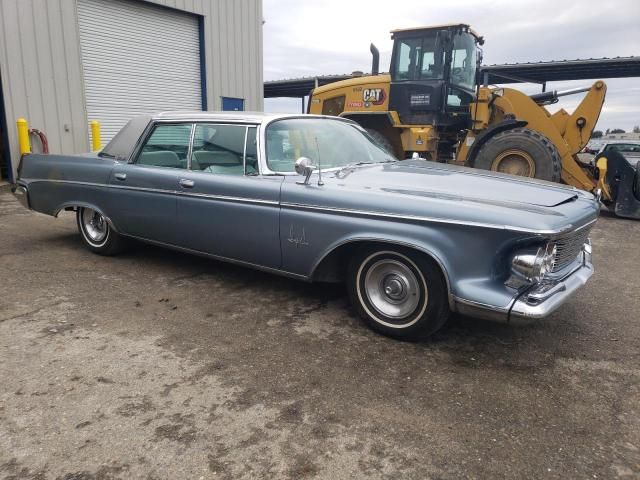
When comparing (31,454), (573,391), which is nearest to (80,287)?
(31,454)

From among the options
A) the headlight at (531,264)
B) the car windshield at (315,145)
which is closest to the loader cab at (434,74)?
the car windshield at (315,145)

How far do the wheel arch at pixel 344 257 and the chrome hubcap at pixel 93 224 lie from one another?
2751mm

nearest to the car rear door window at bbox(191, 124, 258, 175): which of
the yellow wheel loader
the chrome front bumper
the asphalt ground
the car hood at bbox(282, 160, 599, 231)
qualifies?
the car hood at bbox(282, 160, 599, 231)

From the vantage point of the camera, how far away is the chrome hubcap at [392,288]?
128 inches

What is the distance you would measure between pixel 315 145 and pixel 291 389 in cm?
211

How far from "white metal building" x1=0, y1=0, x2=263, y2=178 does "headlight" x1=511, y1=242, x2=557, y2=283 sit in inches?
402

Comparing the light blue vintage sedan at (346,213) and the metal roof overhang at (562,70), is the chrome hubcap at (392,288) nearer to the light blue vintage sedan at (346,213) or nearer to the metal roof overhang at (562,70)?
the light blue vintage sedan at (346,213)

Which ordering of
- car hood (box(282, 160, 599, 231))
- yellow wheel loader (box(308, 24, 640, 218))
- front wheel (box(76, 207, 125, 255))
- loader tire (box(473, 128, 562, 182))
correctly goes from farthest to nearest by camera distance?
yellow wheel loader (box(308, 24, 640, 218)) < loader tire (box(473, 128, 562, 182)) < front wheel (box(76, 207, 125, 255)) < car hood (box(282, 160, 599, 231))

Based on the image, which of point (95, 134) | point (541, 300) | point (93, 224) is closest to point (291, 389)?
point (541, 300)

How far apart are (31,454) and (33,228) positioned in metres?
5.29

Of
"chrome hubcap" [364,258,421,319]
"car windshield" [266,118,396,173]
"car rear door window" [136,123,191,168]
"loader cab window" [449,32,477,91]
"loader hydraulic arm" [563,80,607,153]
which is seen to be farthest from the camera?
"loader cab window" [449,32,477,91]

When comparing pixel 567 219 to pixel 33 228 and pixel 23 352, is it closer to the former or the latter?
pixel 23 352

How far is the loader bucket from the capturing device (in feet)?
25.4

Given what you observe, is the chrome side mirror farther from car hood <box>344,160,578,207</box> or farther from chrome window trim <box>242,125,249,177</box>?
chrome window trim <box>242,125,249,177</box>
